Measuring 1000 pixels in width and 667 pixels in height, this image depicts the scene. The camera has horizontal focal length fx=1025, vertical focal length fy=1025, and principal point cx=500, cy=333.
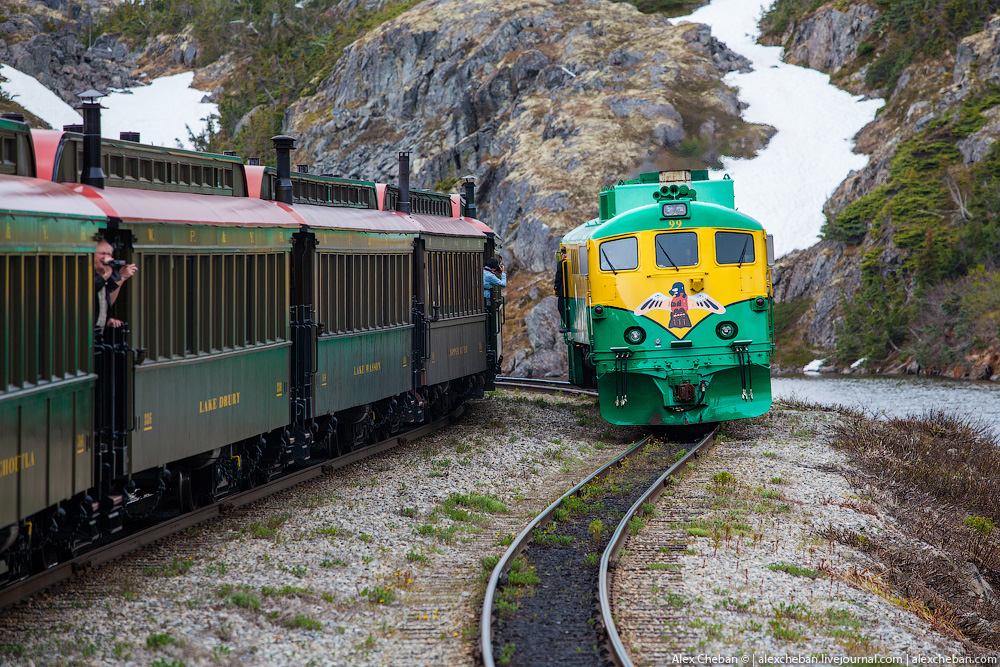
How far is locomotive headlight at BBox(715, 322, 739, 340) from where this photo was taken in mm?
16469

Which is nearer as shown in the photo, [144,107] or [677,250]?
[677,250]

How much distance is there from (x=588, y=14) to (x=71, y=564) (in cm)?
7443

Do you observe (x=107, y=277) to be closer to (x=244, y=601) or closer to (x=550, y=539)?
(x=244, y=601)

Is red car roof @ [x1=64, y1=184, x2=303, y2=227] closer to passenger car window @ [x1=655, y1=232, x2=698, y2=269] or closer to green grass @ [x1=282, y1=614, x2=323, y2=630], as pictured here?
green grass @ [x1=282, y1=614, x2=323, y2=630]

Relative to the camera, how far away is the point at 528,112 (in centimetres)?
6756

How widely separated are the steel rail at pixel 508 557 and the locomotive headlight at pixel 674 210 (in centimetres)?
403

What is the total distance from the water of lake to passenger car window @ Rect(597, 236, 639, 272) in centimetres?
1257

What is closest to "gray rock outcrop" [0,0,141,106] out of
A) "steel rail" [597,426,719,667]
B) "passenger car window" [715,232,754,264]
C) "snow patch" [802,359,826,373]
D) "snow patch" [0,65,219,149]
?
"snow patch" [0,65,219,149]

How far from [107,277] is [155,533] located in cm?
283

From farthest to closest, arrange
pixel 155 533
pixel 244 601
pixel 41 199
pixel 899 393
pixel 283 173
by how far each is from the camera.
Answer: pixel 899 393 → pixel 283 173 → pixel 155 533 → pixel 244 601 → pixel 41 199

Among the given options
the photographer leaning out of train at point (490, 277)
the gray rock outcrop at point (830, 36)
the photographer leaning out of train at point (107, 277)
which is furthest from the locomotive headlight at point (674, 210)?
the gray rock outcrop at point (830, 36)

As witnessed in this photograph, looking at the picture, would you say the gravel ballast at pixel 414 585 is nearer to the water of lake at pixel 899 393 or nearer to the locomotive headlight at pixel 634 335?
the locomotive headlight at pixel 634 335

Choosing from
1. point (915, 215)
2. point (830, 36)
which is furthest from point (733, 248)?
point (830, 36)

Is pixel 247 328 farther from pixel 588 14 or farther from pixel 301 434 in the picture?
pixel 588 14
